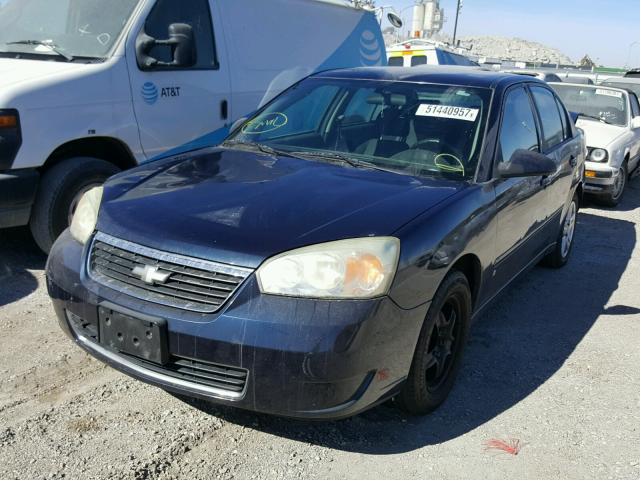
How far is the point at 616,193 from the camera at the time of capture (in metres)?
8.49

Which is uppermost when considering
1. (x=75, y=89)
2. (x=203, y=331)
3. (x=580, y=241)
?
(x=75, y=89)

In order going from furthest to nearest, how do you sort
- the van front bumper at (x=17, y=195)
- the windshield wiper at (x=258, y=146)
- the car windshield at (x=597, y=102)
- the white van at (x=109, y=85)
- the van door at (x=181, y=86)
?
the car windshield at (x=597, y=102), the van door at (x=181, y=86), the white van at (x=109, y=85), the van front bumper at (x=17, y=195), the windshield wiper at (x=258, y=146)

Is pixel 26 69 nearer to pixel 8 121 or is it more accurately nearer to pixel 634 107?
pixel 8 121

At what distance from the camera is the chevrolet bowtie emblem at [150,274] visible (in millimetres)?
2541

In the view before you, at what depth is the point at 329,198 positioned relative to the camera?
9.65ft

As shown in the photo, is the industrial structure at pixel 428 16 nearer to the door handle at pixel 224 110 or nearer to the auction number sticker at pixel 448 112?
the door handle at pixel 224 110

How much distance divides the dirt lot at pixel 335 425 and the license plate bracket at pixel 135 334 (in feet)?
1.48

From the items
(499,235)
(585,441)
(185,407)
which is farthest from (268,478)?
(499,235)

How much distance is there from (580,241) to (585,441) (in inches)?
161

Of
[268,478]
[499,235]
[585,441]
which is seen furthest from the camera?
[499,235]

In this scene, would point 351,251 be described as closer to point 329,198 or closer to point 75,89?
point 329,198

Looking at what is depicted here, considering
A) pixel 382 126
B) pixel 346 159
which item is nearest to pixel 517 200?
pixel 382 126

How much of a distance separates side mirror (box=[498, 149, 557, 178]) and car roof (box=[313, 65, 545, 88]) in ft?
1.96

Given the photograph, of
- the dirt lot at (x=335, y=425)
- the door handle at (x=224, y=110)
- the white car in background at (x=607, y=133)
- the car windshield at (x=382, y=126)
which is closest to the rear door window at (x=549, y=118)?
the car windshield at (x=382, y=126)
